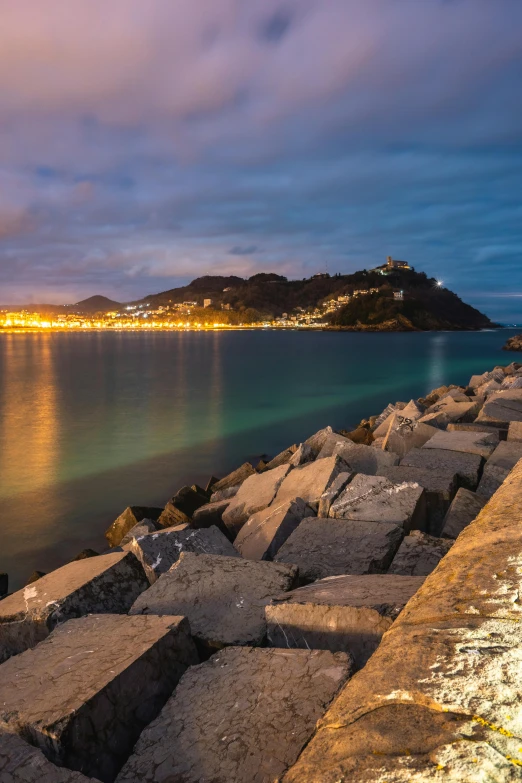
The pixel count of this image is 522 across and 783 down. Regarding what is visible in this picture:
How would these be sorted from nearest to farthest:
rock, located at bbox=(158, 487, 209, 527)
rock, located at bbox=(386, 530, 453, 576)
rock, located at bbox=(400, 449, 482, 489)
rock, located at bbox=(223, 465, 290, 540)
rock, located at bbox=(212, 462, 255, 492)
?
rock, located at bbox=(386, 530, 453, 576)
rock, located at bbox=(400, 449, 482, 489)
rock, located at bbox=(223, 465, 290, 540)
rock, located at bbox=(158, 487, 209, 527)
rock, located at bbox=(212, 462, 255, 492)

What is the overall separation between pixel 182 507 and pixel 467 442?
12.6 feet

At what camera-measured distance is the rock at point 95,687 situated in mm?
1966

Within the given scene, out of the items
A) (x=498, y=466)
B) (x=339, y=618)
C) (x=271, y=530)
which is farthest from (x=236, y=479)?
(x=339, y=618)

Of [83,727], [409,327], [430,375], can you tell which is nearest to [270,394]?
[430,375]

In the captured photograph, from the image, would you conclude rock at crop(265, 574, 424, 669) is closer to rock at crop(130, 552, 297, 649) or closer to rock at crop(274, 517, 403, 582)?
rock at crop(130, 552, 297, 649)

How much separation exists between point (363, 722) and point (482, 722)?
292 millimetres

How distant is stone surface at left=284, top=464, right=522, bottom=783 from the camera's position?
112 cm

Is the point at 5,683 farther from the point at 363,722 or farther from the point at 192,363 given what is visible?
the point at 192,363

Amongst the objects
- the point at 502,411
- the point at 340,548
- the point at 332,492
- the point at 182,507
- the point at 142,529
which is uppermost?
the point at 502,411

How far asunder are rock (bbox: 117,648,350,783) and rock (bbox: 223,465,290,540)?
355 cm

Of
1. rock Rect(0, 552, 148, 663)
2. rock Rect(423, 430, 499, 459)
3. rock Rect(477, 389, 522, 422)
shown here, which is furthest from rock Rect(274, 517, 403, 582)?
rock Rect(477, 389, 522, 422)

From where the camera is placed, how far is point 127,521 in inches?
275

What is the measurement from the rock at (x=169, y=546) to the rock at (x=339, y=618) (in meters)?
1.37

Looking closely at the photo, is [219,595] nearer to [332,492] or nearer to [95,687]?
[95,687]
